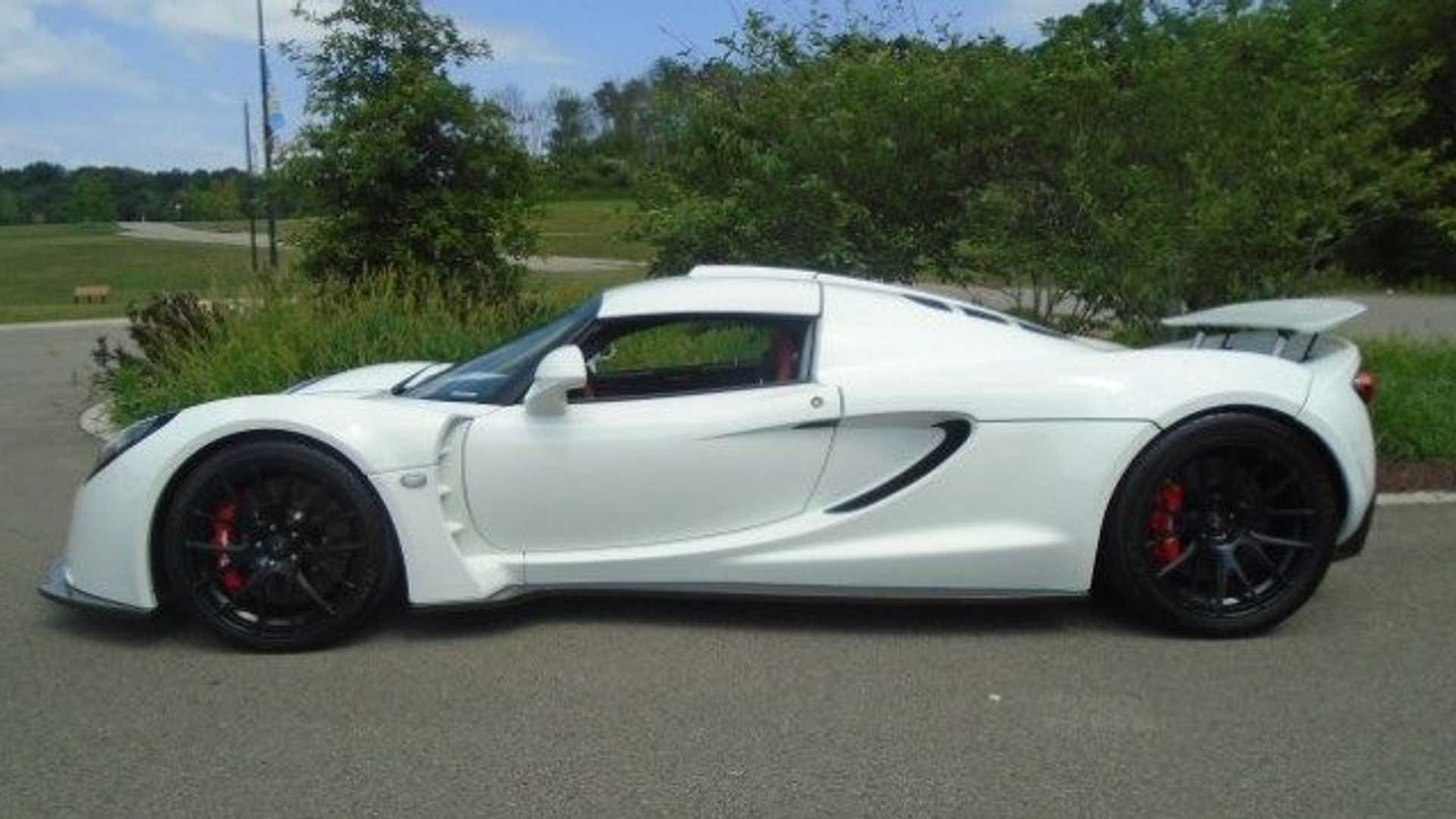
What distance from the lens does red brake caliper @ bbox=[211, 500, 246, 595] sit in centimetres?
438

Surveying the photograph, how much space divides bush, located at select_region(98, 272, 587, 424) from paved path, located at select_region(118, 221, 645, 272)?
2.18m

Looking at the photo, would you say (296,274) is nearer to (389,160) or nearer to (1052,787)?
(389,160)

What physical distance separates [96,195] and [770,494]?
351 feet

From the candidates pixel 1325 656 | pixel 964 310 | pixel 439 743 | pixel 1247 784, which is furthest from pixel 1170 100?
pixel 439 743

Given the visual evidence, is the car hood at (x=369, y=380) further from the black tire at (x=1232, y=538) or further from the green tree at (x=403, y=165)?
the green tree at (x=403, y=165)

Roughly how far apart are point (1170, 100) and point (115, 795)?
22.5ft

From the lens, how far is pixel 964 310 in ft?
15.6

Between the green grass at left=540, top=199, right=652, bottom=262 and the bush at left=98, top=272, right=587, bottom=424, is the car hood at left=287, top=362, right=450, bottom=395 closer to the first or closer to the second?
the bush at left=98, top=272, right=587, bottom=424

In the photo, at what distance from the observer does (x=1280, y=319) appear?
188 inches

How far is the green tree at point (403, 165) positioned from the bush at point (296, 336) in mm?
943

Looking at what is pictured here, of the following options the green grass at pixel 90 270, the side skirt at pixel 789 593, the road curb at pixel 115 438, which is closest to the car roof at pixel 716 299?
the side skirt at pixel 789 593

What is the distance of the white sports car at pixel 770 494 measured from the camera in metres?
4.36

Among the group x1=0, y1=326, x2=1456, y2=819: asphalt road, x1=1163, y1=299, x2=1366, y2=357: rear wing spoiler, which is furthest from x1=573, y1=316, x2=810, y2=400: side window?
x1=1163, y1=299, x2=1366, y2=357: rear wing spoiler

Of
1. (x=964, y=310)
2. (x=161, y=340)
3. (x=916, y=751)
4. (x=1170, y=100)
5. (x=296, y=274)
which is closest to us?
(x=916, y=751)
